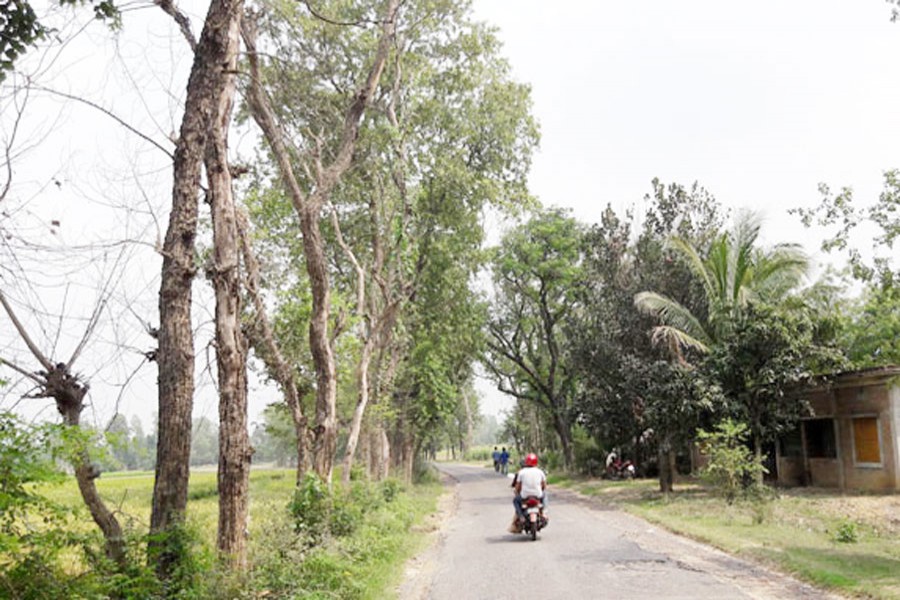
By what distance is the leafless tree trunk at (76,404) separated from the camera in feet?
23.0

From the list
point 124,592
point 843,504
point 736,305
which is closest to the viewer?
point 124,592

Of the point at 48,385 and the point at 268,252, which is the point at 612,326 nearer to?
the point at 268,252

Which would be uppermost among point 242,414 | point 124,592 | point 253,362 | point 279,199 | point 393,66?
point 393,66

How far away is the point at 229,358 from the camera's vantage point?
26.1 ft

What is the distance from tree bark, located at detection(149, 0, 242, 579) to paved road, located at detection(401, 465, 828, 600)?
11.3 ft

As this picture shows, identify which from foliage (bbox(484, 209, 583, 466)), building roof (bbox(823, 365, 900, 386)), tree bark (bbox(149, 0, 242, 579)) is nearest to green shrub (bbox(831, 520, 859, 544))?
building roof (bbox(823, 365, 900, 386))

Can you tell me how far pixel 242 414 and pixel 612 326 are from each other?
18.2 meters

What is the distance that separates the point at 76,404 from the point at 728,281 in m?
17.6

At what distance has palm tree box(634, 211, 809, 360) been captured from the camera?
20.5 metres

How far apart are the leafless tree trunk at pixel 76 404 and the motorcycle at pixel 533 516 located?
25.2ft

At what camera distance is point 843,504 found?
17.0 metres

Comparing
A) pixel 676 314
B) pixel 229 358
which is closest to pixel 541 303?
pixel 676 314

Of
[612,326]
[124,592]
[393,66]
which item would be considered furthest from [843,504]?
[124,592]

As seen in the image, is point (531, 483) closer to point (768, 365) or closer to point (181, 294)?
point (181, 294)
